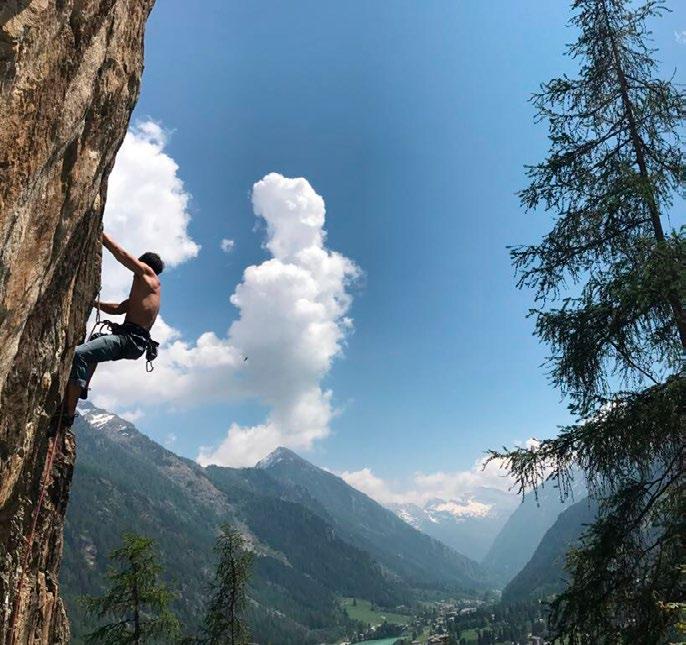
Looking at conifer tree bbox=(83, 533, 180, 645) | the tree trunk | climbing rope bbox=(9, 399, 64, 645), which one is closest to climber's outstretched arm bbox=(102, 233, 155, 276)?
climbing rope bbox=(9, 399, 64, 645)

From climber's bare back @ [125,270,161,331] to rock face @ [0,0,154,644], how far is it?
20.2 inches

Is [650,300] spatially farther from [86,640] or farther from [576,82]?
[86,640]

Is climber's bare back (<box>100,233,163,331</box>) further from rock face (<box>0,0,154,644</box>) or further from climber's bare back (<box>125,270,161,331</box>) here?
rock face (<box>0,0,154,644</box>)

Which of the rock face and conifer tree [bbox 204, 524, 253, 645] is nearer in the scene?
the rock face

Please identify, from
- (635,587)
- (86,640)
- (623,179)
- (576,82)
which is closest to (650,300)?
(623,179)

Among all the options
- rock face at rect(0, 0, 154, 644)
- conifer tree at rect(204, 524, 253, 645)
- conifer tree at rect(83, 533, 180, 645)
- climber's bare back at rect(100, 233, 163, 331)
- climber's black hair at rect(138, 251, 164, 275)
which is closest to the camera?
rock face at rect(0, 0, 154, 644)

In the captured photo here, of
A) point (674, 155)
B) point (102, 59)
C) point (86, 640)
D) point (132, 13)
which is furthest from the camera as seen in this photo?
point (86, 640)

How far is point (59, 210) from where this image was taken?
4.85 m

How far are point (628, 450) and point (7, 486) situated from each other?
297 inches

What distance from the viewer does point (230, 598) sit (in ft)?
76.3

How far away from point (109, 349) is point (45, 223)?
2.63 metres

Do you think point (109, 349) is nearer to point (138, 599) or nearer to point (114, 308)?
point (114, 308)

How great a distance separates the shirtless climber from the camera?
663cm

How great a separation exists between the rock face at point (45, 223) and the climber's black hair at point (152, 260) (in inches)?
29.8
